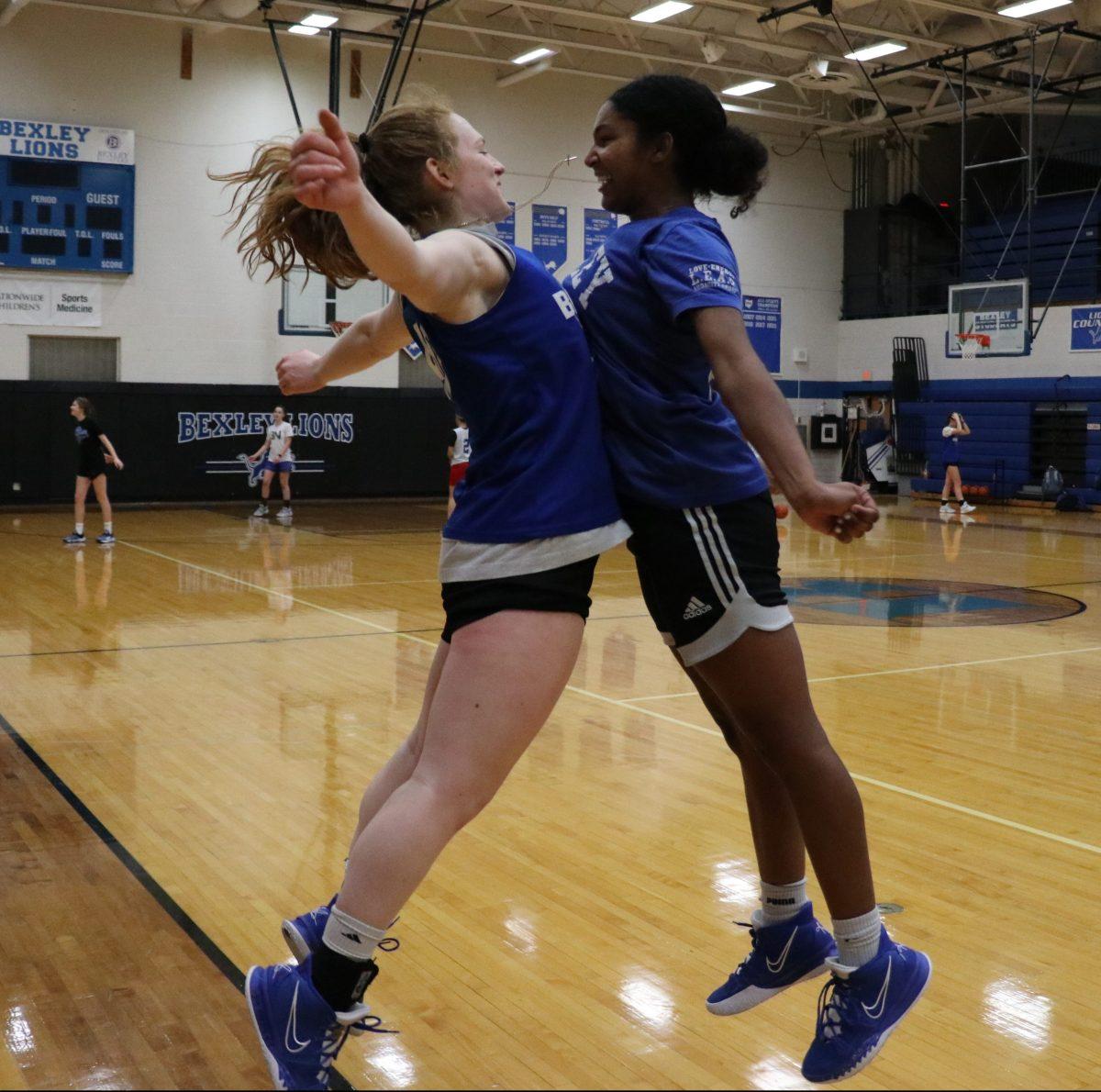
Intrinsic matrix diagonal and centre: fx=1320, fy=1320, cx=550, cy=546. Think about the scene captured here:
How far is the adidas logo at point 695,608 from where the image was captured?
2.14 metres

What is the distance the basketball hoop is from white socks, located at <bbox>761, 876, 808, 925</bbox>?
1676cm

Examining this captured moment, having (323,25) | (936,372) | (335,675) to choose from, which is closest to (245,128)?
(323,25)

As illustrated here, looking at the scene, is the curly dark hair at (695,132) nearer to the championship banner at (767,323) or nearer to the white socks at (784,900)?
the white socks at (784,900)

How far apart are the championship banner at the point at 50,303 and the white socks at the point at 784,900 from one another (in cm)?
1611

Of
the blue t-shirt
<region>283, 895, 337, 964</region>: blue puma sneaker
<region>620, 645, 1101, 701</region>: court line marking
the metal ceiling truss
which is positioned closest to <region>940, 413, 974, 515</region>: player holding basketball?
the metal ceiling truss

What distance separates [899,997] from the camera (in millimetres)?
2219

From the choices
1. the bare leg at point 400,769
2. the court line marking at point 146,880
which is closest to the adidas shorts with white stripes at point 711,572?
the bare leg at point 400,769

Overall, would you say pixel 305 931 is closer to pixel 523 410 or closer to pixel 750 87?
pixel 523 410

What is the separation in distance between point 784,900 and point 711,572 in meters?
0.66

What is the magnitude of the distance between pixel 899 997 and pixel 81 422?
11291 millimetres

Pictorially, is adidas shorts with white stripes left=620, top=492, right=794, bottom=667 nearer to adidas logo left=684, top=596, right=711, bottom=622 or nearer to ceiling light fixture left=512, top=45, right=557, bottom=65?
adidas logo left=684, top=596, right=711, bottom=622

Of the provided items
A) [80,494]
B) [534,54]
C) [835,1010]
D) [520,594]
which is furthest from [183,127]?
[835,1010]

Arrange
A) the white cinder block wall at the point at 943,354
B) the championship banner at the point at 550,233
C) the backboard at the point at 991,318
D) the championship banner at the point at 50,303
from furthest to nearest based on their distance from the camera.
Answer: the championship banner at the point at 550,233, the white cinder block wall at the point at 943,354, the backboard at the point at 991,318, the championship banner at the point at 50,303

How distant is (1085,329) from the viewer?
60.3 feet
